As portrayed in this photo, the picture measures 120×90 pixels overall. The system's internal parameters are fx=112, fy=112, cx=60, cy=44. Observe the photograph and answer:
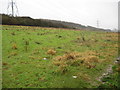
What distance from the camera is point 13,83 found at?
17.2 feet

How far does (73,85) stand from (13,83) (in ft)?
9.16

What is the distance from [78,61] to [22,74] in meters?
3.83

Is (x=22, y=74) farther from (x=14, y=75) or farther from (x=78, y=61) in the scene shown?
(x=78, y=61)

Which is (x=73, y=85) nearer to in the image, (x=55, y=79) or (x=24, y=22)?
(x=55, y=79)

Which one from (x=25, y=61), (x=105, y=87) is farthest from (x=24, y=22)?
(x=105, y=87)

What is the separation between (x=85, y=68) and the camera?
7.06 m

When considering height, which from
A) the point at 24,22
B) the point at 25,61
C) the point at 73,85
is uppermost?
the point at 24,22

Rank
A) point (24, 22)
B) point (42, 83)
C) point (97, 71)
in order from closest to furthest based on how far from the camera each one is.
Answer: point (42, 83), point (97, 71), point (24, 22)

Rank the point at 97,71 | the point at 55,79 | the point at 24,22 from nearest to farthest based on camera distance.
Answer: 1. the point at 55,79
2. the point at 97,71
3. the point at 24,22

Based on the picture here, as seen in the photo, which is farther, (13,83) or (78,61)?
(78,61)

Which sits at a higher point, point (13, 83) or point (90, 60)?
point (90, 60)

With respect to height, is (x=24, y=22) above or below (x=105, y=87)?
above

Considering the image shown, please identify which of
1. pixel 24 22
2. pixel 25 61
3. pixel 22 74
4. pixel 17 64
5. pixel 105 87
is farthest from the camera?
pixel 24 22

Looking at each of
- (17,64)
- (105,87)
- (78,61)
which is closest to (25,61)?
(17,64)
